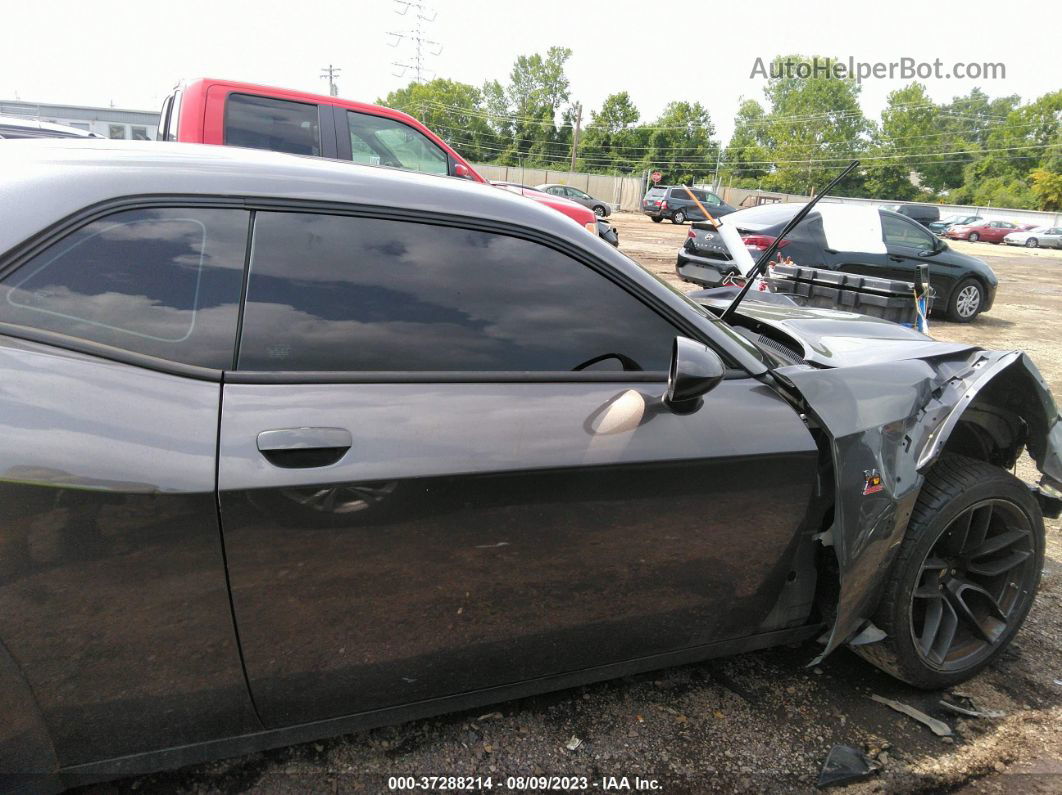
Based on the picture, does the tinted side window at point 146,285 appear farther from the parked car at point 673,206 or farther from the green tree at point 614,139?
the green tree at point 614,139

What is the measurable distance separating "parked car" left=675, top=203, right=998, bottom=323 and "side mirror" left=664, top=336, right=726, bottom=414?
6.75m

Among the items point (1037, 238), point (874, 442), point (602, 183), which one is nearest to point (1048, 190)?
point (1037, 238)

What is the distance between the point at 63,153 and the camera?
1614mm

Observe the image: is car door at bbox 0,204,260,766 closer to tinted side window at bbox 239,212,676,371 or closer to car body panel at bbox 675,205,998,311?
tinted side window at bbox 239,212,676,371

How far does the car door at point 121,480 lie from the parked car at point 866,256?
7.41m

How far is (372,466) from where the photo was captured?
4.80 feet

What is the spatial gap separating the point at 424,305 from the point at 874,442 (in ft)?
4.54

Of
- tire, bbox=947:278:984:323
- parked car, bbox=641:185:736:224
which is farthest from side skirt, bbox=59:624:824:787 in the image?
parked car, bbox=641:185:736:224

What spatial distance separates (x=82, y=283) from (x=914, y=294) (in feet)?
16.2

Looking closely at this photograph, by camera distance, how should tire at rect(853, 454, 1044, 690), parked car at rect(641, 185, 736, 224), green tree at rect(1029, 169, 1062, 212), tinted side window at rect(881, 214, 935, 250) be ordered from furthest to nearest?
green tree at rect(1029, 169, 1062, 212) → parked car at rect(641, 185, 736, 224) → tinted side window at rect(881, 214, 935, 250) → tire at rect(853, 454, 1044, 690)

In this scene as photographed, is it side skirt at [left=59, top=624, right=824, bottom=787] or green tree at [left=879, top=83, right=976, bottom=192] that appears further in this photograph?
green tree at [left=879, top=83, right=976, bottom=192]

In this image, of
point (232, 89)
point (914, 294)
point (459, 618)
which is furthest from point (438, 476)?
point (232, 89)

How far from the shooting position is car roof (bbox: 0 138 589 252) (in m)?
1.43

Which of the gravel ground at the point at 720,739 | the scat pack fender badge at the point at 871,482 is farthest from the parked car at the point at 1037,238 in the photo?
the scat pack fender badge at the point at 871,482
